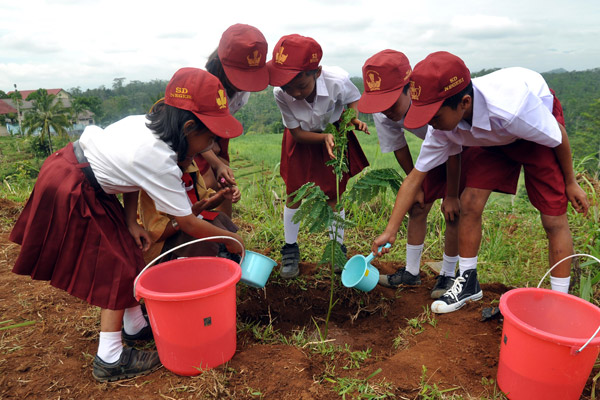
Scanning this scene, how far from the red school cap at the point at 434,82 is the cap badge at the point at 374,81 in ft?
1.11

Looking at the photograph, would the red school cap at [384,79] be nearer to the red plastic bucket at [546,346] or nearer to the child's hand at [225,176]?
the child's hand at [225,176]

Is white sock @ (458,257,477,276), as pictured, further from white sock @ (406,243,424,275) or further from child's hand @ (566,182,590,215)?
child's hand @ (566,182,590,215)

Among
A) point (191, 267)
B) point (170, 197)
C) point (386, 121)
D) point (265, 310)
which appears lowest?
point (265, 310)

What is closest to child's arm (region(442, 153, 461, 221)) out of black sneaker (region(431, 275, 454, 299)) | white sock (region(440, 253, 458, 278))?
white sock (region(440, 253, 458, 278))

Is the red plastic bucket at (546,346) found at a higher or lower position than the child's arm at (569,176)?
lower

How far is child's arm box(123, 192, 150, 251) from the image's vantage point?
2.04 m

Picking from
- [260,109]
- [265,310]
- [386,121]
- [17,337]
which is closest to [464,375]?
[265,310]

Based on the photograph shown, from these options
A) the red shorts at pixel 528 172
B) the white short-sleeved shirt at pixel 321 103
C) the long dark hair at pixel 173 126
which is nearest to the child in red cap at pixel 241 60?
the white short-sleeved shirt at pixel 321 103

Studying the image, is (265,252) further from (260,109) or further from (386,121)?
(260,109)

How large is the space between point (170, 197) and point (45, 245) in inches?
23.4

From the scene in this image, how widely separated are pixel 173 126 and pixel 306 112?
106cm

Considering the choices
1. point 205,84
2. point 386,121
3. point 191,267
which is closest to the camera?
point 205,84

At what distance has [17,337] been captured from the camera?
2.20m

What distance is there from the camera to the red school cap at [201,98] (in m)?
1.74
